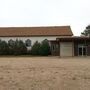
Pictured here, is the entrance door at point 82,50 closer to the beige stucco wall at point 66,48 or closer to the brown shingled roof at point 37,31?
the beige stucco wall at point 66,48

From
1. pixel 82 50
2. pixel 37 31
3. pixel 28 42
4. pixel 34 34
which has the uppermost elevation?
pixel 37 31

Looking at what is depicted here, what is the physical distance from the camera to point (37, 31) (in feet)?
215

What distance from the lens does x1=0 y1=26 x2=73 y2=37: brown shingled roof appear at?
6359 centimetres

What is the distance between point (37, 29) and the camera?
66.6 meters

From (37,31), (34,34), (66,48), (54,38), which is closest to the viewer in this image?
(66,48)

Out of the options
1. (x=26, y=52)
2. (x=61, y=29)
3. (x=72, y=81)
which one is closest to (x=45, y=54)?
(x=26, y=52)

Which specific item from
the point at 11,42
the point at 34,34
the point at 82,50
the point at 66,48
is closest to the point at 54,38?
the point at 34,34

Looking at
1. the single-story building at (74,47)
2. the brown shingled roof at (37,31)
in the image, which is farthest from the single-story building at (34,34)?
the single-story building at (74,47)

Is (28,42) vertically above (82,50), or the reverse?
(28,42)

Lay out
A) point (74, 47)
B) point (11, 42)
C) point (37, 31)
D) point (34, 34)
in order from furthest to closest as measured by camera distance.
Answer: point (37, 31)
point (34, 34)
point (11, 42)
point (74, 47)

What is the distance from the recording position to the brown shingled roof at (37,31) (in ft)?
209

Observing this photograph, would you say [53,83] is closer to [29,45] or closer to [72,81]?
[72,81]

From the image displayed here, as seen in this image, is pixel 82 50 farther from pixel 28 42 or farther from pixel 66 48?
pixel 28 42

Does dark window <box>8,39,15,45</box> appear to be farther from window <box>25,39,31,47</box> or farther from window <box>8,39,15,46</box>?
window <box>25,39,31,47</box>
